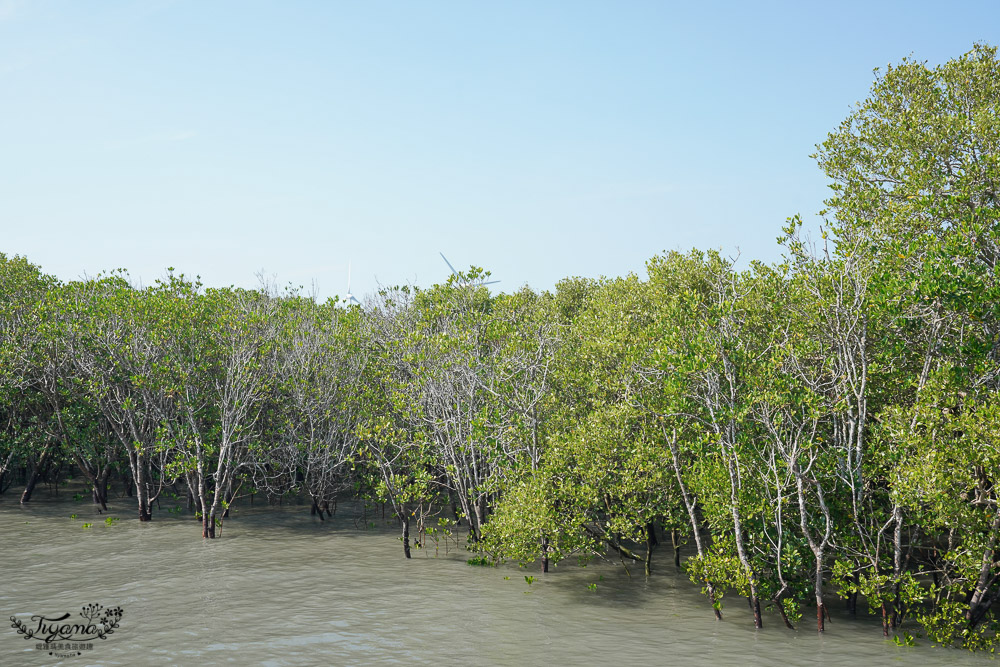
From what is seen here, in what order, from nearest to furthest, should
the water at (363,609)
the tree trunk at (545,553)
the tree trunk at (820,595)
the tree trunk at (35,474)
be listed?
the water at (363,609) → the tree trunk at (820,595) → the tree trunk at (545,553) → the tree trunk at (35,474)

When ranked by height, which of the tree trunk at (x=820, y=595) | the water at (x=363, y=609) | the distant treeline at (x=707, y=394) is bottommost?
the water at (x=363, y=609)

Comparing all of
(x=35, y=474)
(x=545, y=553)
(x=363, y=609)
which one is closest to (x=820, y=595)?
(x=545, y=553)

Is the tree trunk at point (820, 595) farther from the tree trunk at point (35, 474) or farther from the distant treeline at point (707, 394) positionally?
the tree trunk at point (35, 474)

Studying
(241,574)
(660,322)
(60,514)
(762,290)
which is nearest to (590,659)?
(660,322)

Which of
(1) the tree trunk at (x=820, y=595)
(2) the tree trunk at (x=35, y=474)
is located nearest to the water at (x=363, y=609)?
(1) the tree trunk at (x=820, y=595)

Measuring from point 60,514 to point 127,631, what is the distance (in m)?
17.5

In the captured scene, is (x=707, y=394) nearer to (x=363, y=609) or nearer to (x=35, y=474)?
(x=363, y=609)

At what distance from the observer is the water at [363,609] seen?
15.3 meters

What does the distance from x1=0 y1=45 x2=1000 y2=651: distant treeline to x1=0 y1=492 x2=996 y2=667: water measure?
3.52ft

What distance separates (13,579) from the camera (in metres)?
20.7

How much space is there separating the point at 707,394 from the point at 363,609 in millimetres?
10256

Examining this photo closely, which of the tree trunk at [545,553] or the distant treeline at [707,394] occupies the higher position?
the distant treeline at [707,394]

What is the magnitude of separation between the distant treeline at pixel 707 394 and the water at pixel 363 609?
107 cm

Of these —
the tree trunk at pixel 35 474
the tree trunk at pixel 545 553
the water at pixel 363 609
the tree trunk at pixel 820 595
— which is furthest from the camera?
the tree trunk at pixel 35 474
